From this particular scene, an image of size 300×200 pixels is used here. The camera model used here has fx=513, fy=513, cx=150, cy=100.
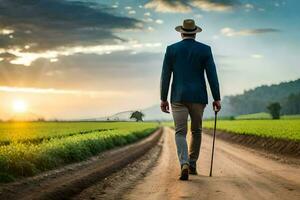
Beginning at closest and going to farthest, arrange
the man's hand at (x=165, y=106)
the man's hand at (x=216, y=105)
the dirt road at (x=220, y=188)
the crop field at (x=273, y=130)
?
the dirt road at (x=220, y=188) → the man's hand at (x=165, y=106) → the man's hand at (x=216, y=105) → the crop field at (x=273, y=130)

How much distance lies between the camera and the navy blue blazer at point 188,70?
10266 mm

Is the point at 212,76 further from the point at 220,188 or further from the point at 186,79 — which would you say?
the point at 220,188

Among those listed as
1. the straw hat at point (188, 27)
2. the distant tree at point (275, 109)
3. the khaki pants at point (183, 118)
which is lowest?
the khaki pants at point (183, 118)

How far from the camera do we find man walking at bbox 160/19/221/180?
33.6 ft

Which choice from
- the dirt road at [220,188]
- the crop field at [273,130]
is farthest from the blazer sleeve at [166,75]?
the crop field at [273,130]

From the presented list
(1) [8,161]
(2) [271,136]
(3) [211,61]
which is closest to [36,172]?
(1) [8,161]

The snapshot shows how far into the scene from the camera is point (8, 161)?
1123 centimetres

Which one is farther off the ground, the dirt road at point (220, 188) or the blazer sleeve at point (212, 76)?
the blazer sleeve at point (212, 76)

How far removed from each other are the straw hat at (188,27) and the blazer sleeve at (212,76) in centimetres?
51

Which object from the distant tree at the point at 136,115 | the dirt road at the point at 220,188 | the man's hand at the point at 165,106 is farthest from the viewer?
the distant tree at the point at 136,115

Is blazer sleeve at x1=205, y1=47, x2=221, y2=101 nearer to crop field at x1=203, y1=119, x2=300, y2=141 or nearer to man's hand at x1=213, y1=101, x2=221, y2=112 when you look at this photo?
man's hand at x1=213, y1=101, x2=221, y2=112

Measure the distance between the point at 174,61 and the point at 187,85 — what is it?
60 cm

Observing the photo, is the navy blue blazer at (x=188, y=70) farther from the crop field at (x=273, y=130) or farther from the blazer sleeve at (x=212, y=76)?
the crop field at (x=273, y=130)

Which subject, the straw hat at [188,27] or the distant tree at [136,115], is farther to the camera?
the distant tree at [136,115]
